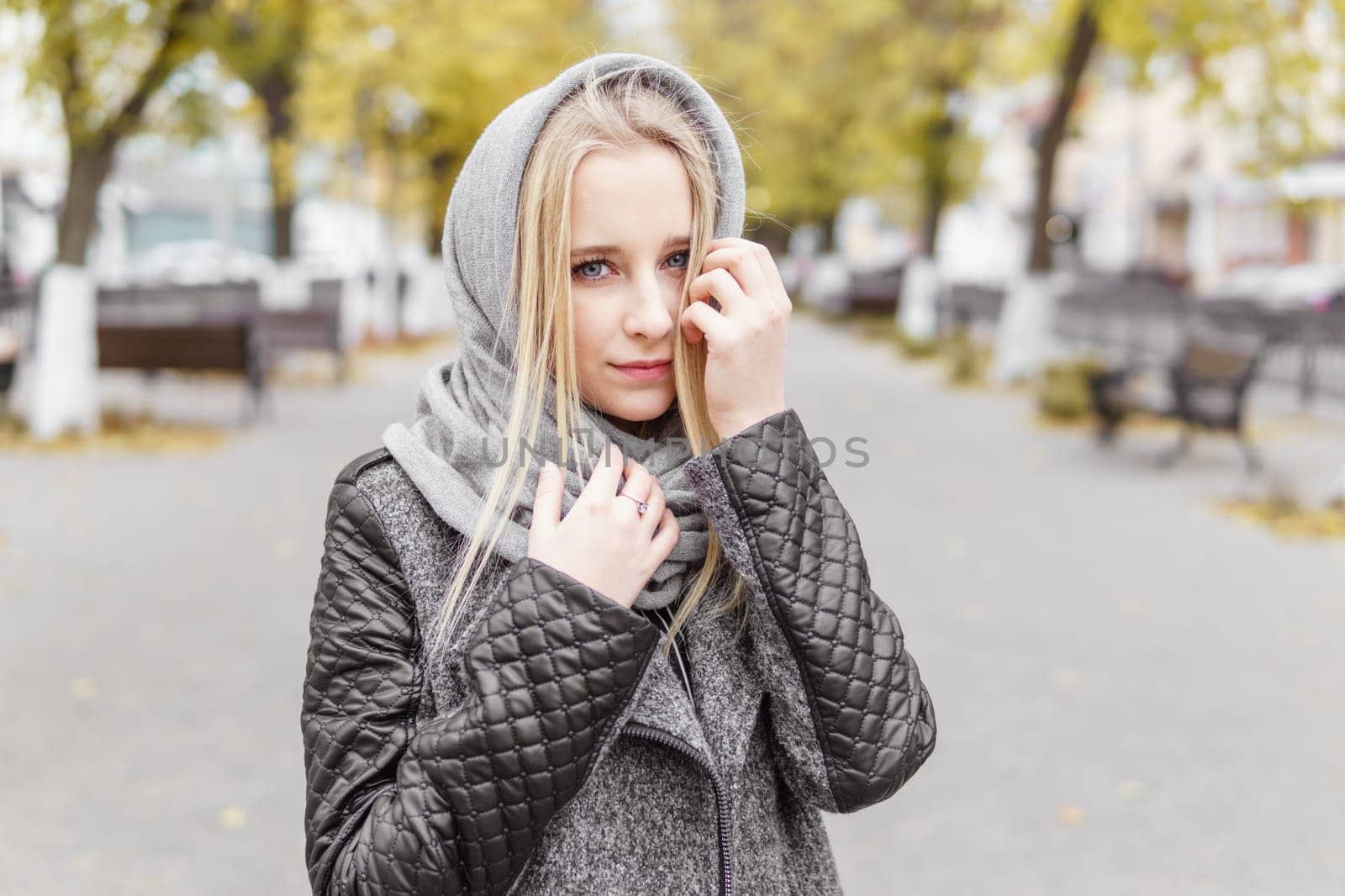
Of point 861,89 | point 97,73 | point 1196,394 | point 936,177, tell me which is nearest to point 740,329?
point 1196,394

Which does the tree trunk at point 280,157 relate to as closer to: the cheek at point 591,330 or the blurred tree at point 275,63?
the blurred tree at point 275,63

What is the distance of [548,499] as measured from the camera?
144 cm

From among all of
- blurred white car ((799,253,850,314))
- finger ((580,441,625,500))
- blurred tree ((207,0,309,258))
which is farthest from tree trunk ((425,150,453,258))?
finger ((580,441,625,500))

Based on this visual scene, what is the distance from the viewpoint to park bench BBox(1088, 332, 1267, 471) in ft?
34.8

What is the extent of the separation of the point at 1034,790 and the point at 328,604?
11.9 feet

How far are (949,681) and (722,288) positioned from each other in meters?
4.50

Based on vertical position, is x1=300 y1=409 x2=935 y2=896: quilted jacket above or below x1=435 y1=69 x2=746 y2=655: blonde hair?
below

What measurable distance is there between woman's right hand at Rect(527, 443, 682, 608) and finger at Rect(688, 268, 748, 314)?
0.22 meters

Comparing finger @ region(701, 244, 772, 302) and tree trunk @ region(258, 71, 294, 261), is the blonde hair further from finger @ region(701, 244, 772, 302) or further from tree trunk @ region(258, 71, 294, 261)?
tree trunk @ region(258, 71, 294, 261)

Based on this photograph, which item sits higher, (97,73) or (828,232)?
(97,73)

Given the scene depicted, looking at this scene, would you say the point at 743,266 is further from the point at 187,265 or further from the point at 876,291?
the point at 187,265

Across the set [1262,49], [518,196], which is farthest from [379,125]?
[518,196]

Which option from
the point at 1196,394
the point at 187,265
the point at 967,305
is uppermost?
the point at 1196,394

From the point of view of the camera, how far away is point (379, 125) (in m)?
22.9
